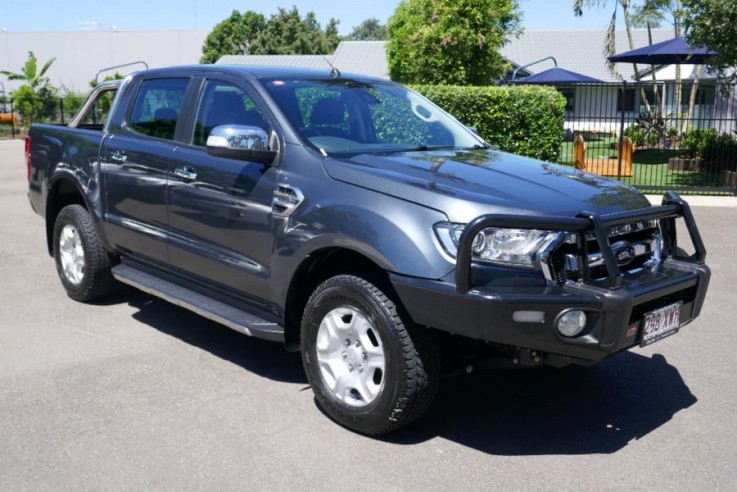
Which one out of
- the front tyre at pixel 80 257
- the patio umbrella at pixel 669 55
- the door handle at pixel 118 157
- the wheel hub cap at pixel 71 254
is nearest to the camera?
the door handle at pixel 118 157

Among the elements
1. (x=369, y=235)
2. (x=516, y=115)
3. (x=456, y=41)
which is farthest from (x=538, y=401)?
(x=456, y=41)

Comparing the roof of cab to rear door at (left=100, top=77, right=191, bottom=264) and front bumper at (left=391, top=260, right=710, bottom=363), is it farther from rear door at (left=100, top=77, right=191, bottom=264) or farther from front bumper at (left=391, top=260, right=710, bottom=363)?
front bumper at (left=391, top=260, right=710, bottom=363)

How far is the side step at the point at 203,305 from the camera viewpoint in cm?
469

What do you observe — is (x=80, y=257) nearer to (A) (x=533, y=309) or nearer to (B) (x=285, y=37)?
(A) (x=533, y=309)

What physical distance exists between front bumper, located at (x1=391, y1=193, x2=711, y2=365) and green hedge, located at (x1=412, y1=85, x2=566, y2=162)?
10.2 metres

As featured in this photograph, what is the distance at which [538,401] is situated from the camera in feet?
15.9

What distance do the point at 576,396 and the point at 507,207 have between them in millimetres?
1607

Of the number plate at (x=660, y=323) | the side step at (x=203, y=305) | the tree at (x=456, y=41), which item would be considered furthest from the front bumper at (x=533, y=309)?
the tree at (x=456, y=41)

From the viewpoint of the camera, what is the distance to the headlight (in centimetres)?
380

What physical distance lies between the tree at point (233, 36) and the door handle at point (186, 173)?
183 ft

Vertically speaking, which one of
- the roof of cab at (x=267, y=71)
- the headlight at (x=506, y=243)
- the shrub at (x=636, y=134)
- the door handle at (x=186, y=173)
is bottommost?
the shrub at (x=636, y=134)

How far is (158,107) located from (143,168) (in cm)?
48

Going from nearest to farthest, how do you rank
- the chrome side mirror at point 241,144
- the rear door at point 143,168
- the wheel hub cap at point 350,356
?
the wheel hub cap at point 350,356, the chrome side mirror at point 241,144, the rear door at point 143,168

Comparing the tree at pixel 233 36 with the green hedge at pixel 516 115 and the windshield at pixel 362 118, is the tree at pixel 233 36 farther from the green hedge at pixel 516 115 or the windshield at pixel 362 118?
the windshield at pixel 362 118
